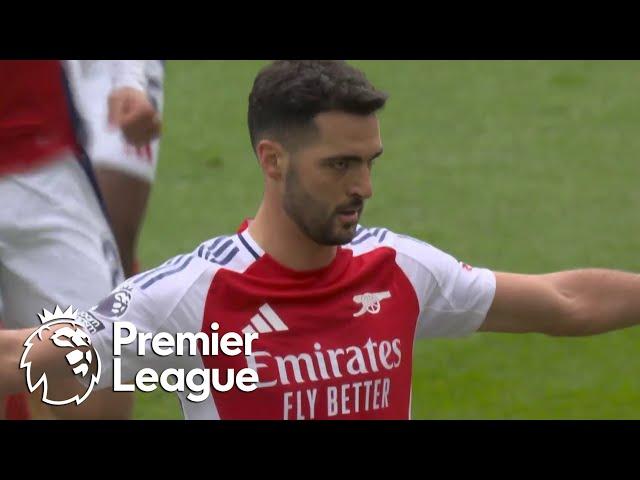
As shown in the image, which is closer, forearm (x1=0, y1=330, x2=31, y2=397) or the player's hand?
forearm (x1=0, y1=330, x2=31, y2=397)

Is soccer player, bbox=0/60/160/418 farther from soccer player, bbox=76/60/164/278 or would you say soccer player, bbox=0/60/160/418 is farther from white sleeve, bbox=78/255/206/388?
white sleeve, bbox=78/255/206/388

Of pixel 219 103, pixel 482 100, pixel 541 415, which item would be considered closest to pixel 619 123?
pixel 482 100

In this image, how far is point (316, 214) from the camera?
4.81m

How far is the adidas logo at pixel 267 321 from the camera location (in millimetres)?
4871

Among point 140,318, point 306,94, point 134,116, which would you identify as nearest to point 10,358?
point 140,318

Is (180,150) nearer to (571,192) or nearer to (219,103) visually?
(219,103)

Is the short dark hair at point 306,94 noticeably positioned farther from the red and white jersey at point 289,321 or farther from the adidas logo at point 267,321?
the adidas logo at point 267,321

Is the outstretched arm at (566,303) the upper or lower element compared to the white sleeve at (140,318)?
upper

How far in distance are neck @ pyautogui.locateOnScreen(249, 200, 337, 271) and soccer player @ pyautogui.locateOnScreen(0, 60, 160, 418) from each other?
1794 millimetres

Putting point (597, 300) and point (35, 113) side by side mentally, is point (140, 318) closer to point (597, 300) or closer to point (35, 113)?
point (597, 300)

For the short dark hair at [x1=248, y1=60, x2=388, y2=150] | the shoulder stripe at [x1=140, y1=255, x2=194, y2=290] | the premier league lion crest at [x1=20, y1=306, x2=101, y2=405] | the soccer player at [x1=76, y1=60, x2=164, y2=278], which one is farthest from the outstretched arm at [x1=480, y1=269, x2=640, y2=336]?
the soccer player at [x1=76, y1=60, x2=164, y2=278]

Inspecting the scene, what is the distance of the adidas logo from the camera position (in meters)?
4.87

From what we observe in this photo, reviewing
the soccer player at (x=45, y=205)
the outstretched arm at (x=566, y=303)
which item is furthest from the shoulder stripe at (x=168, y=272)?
the soccer player at (x=45, y=205)

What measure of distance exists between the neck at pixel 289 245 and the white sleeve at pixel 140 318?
0.81 feet
